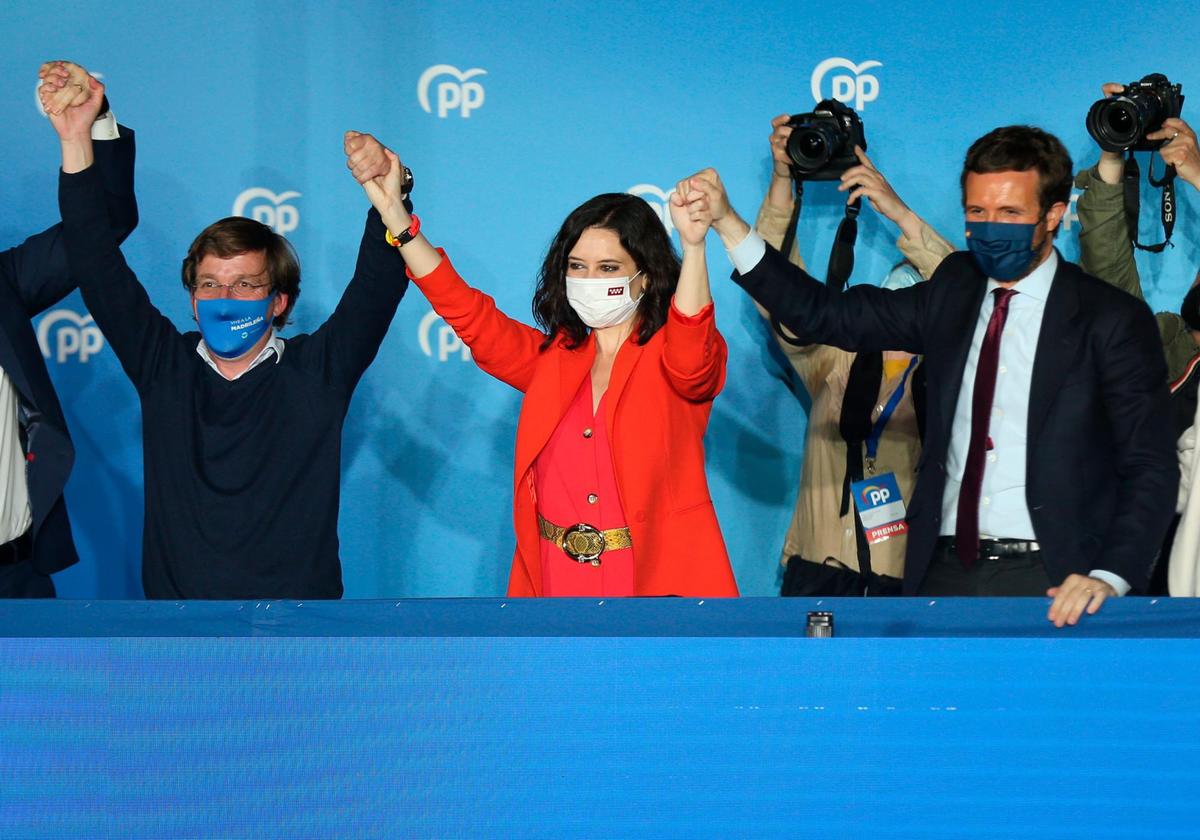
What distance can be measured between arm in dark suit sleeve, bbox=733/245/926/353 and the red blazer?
4.9 inches

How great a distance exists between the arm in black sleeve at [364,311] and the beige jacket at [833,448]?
1087 millimetres

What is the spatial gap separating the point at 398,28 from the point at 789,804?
2810 mm

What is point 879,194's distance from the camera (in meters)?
3.33

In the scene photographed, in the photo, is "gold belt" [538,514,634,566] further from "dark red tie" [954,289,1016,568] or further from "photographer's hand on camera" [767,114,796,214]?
"photographer's hand on camera" [767,114,796,214]

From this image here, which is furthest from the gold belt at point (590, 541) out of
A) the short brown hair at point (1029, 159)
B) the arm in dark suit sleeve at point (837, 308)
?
the short brown hair at point (1029, 159)

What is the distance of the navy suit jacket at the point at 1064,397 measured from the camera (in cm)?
249

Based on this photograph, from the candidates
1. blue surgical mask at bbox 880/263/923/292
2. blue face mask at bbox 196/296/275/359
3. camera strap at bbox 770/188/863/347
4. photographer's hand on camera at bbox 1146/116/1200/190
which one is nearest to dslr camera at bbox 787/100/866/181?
camera strap at bbox 770/188/863/347

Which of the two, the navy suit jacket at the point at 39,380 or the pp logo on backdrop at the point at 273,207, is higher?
the pp logo on backdrop at the point at 273,207

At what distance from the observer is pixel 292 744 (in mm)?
2025

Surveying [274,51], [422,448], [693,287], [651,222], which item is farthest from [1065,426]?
[274,51]

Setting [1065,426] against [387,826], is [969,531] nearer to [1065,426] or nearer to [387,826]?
[1065,426]

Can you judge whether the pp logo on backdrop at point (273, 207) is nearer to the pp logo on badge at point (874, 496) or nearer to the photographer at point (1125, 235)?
the pp logo on badge at point (874, 496)

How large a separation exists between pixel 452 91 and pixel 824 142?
1107 mm

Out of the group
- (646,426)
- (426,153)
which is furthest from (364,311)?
(426,153)
